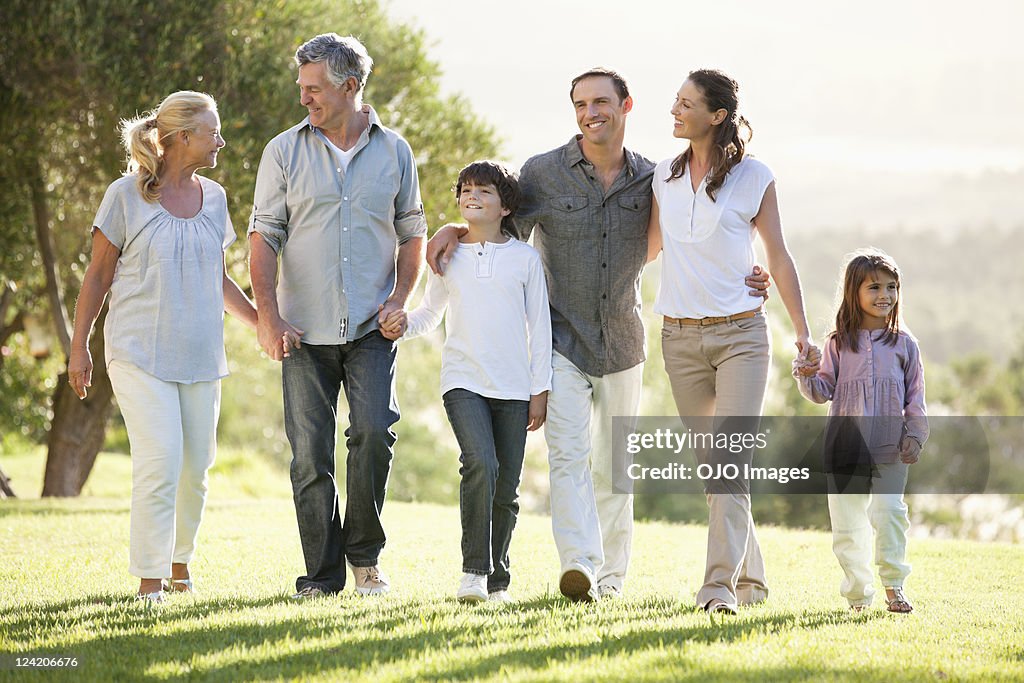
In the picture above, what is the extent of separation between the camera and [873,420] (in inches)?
239

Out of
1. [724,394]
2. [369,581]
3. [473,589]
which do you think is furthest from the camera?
[369,581]

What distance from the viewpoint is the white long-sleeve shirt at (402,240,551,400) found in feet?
19.6

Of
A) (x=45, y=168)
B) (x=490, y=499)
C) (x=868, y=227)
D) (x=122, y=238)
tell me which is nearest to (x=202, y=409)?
(x=122, y=238)

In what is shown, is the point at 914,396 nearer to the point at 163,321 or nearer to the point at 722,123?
the point at 722,123

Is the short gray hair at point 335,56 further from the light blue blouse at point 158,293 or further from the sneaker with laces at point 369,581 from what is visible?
the sneaker with laces at point 369,581

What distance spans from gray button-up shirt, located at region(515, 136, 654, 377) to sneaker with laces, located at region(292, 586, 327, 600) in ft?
5.96

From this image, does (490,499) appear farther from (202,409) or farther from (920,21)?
(920,21)

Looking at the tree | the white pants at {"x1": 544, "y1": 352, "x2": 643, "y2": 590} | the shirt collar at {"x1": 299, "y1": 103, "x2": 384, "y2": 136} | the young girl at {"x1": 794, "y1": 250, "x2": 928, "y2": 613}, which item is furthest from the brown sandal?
the tree

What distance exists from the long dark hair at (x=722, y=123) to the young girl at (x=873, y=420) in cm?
101

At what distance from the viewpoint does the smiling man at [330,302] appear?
6117 millimetres

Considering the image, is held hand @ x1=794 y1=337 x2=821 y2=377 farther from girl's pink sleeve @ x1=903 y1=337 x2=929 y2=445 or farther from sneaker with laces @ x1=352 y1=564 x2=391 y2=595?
sneaker with laces @ x1=352 y1=564 x2=391 y2=595

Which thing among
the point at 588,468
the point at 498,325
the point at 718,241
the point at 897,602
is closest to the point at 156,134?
the point at 498,325

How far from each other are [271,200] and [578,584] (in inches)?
102

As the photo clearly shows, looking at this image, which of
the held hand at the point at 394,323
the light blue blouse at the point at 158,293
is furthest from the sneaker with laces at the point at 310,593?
the held hand at the point at 394,323
